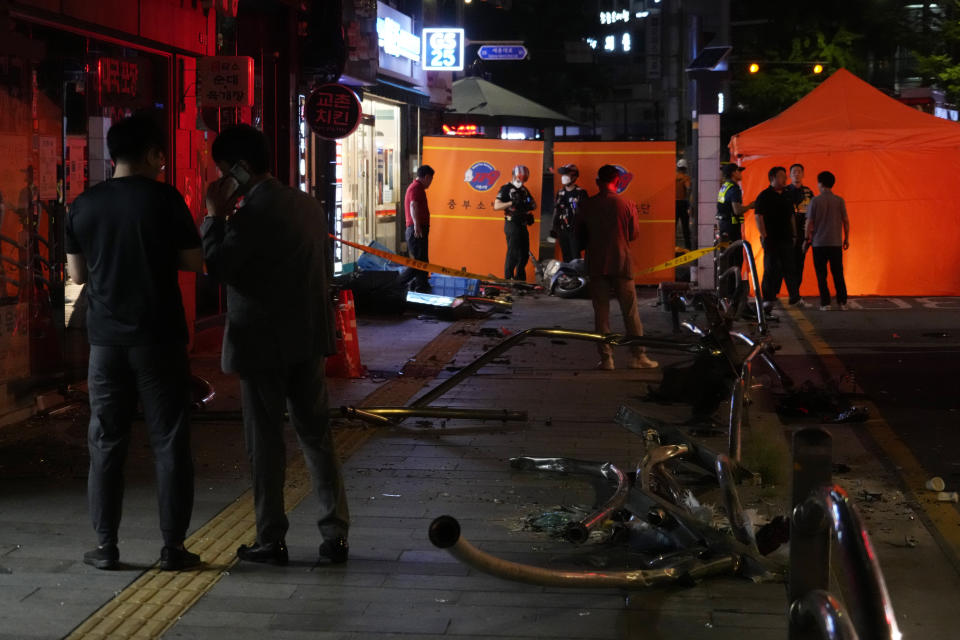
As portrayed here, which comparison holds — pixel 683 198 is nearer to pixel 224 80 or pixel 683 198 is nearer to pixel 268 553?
pixel 224 80

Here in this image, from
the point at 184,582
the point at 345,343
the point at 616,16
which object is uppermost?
the point at 616,16

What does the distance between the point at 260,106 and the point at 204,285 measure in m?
2.39

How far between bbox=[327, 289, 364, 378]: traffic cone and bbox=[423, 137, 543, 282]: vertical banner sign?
971cm

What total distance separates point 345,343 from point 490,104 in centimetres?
1703

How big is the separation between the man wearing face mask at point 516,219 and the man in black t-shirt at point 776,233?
4350mm

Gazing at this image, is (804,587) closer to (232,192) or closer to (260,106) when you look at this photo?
(232,192)

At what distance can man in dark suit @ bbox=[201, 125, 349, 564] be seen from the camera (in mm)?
5539

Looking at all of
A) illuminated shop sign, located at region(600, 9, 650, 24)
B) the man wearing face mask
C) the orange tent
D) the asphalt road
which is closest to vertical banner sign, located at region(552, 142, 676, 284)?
the man wearing face mask

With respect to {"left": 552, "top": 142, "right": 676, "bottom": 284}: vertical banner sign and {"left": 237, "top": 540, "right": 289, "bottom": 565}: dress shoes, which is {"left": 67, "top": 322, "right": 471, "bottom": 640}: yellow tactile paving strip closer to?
{"left": 237, "top": 540, "right": 289, "bottom": 565}: dress shoes

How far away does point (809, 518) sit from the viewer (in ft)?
11.3

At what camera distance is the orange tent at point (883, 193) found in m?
18.5

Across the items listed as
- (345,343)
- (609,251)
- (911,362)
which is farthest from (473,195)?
(345,343)

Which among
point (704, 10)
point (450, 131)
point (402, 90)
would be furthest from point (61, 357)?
point (704, 10)

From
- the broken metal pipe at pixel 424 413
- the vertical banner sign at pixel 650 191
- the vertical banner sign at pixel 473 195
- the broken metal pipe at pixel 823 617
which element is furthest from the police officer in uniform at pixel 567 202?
the broken metal pipe at pixel 823 617
